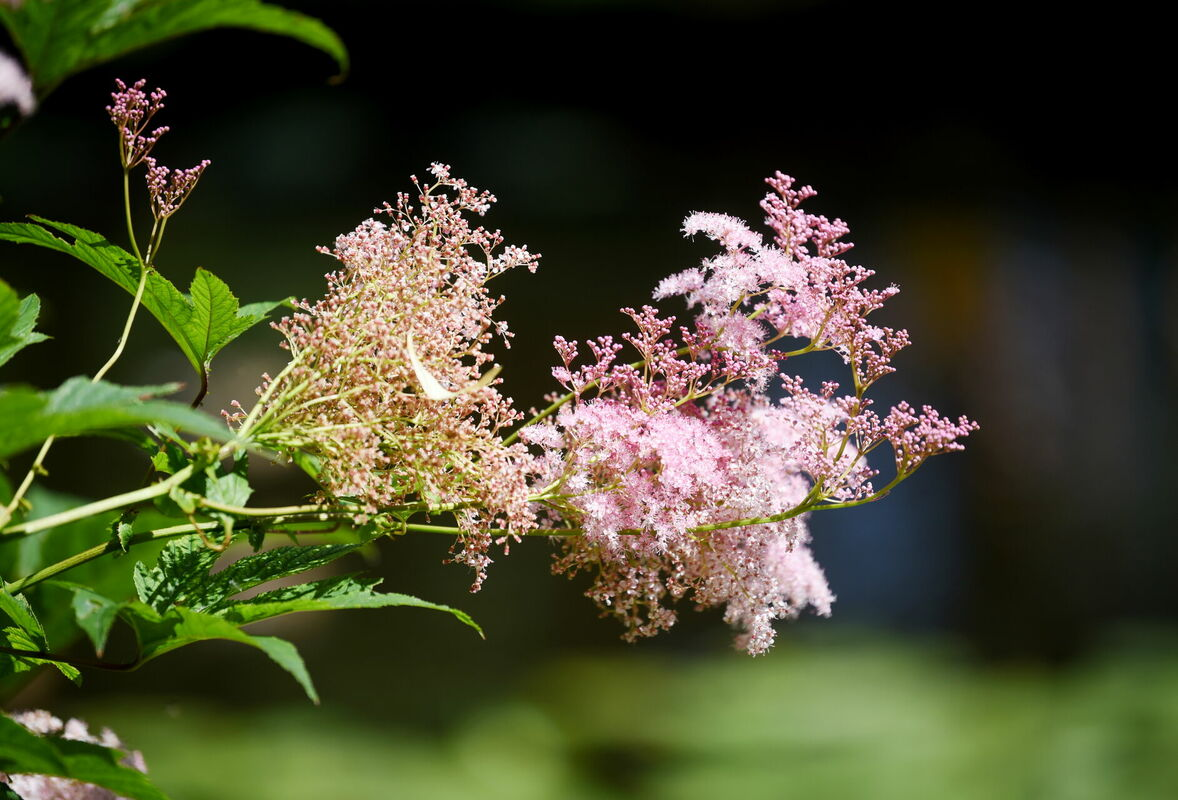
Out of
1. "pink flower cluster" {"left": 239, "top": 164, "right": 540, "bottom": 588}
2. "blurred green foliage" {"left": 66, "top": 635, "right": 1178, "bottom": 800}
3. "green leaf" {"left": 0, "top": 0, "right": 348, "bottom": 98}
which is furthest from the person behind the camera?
"blurred green foliage" {"left": 66, "top": 635, "right": 1178, "bottom": 800}

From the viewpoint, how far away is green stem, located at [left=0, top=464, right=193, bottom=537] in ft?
0.87

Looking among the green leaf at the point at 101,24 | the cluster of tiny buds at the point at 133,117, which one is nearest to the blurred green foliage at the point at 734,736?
the cluster of tiny buds at the point at 133,117

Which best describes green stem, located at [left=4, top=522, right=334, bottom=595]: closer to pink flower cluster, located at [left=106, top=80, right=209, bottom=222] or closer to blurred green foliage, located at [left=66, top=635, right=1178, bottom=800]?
pink flower cluster, located at [left=106, top=80, right=209, bottom=222]

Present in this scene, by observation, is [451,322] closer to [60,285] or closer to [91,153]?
[91,153]

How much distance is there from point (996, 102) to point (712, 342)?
2851 millimetres

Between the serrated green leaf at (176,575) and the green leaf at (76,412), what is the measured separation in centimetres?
11

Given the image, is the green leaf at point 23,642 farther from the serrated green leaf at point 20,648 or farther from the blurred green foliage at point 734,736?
the blurred green foliage at point 734,736

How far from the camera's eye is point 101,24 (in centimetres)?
23

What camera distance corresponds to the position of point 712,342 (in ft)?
1.26

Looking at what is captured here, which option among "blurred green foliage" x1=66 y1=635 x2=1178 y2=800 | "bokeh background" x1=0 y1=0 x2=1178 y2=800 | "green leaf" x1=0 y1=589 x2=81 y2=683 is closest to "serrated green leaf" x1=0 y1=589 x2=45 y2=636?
"green leaf" x1=0 y1=589 x2=81 y2=683

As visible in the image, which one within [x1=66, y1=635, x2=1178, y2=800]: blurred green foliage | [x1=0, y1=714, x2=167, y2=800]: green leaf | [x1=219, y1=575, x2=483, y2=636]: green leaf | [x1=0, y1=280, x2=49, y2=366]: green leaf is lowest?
[x1=0, y1=714, x2=167, y2=800]: green leaf

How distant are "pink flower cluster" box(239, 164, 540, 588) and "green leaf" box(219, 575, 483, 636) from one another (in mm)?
30

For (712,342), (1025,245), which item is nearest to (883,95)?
(1025,245)

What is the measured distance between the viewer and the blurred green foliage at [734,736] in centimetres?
237
